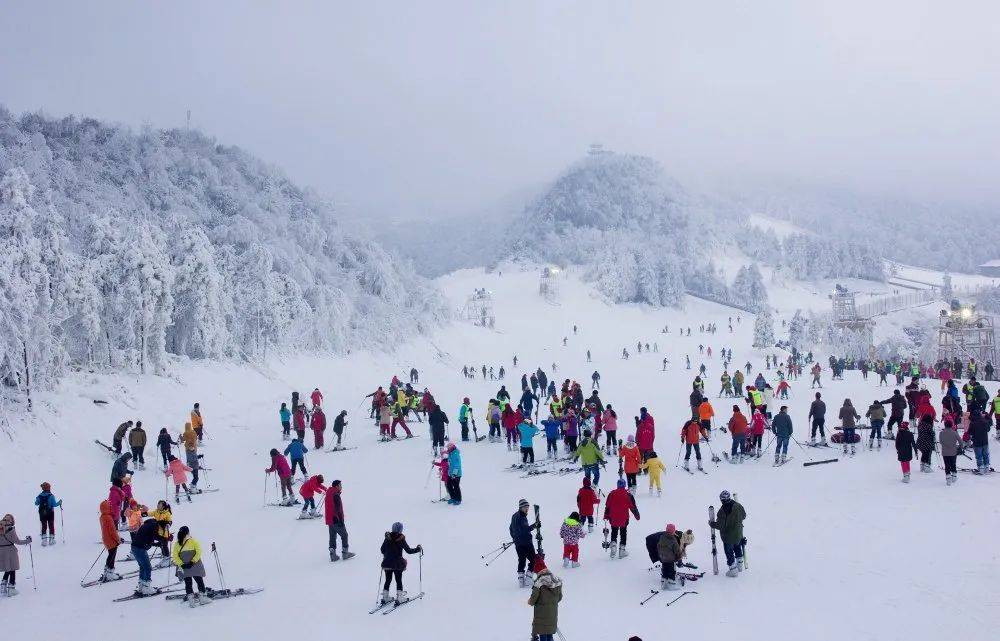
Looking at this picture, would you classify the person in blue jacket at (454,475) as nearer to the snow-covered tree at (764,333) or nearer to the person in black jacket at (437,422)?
the person in black jacket at (437,422)

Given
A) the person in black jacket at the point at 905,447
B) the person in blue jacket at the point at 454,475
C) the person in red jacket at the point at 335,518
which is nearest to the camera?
the person in red jacket at the point at 335,518

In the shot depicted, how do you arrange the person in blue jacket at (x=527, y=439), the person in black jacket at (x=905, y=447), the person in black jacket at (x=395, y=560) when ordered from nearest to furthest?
the person in black jacket at (x=395, y=560)
the person in black jacket at (x=905, y=447)
the person in blue jacket at (x=527, y=439)

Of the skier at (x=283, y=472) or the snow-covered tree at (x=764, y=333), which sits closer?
the skier at (x=283, y=472)

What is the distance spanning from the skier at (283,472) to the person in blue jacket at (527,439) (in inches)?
222

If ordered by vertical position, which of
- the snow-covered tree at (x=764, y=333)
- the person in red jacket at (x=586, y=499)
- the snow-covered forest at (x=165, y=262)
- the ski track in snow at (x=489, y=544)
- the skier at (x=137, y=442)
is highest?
the snow-covered forest at (x=165, y=262)

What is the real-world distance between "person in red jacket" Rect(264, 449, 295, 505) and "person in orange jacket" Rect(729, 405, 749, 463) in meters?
10.4

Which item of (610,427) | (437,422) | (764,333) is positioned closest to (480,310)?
(764,333)

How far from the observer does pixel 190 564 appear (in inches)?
399

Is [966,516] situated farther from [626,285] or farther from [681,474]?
[626,285]

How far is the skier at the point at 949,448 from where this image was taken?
13336mm

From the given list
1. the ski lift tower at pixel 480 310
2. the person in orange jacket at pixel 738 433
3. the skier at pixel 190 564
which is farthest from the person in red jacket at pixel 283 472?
the ski lift tower at pixel 480 310

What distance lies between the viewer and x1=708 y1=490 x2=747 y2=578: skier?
995 cm

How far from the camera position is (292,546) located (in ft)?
42.5

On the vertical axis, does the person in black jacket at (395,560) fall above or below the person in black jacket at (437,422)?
below
